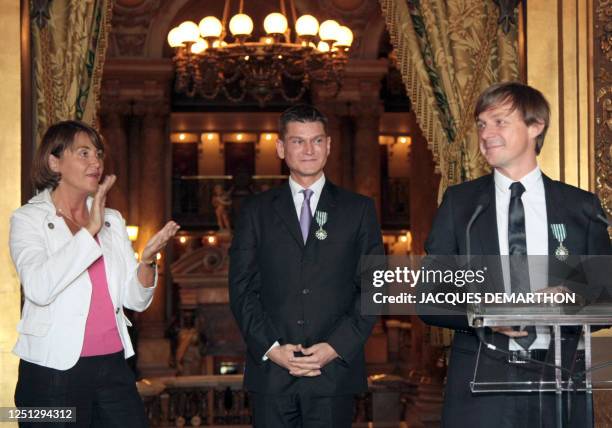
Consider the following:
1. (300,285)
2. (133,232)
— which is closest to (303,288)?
(300,285)

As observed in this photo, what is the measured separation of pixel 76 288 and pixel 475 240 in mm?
1367

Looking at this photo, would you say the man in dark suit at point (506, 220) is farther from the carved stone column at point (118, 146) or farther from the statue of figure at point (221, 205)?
the carved stone column at point (118, 146)


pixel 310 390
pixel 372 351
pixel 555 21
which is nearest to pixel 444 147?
pixel 555 21

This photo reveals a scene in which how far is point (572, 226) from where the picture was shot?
3168mm

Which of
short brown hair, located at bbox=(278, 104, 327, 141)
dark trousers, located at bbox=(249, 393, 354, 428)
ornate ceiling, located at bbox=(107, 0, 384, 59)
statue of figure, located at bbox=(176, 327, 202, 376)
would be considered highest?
ornate ceiling, located at bbox=(107, 0, 384, 59)

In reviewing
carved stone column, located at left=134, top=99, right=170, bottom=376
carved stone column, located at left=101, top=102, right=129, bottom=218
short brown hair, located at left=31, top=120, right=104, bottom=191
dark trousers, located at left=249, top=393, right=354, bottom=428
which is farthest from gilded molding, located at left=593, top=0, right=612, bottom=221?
carved stone column, located at left=101, top=102, right=129, bottom=218

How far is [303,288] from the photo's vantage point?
12.5ft

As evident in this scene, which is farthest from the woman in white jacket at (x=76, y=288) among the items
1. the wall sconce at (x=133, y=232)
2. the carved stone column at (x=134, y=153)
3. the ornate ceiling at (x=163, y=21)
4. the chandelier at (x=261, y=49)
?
the carved stone column at (x=134, y=153)

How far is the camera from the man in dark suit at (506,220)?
9.86 feet

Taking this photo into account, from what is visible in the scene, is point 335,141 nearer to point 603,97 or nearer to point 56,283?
point 603,97

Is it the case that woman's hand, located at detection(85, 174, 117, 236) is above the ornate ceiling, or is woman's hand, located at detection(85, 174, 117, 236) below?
below

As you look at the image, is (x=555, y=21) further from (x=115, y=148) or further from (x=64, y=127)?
(x=115, y=148)

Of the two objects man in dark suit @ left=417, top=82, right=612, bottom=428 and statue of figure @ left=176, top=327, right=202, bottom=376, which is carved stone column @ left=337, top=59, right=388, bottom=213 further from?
man in dark suit @ left=417, top=82, right=612, bottom=428

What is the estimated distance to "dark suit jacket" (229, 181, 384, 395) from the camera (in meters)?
3.76
